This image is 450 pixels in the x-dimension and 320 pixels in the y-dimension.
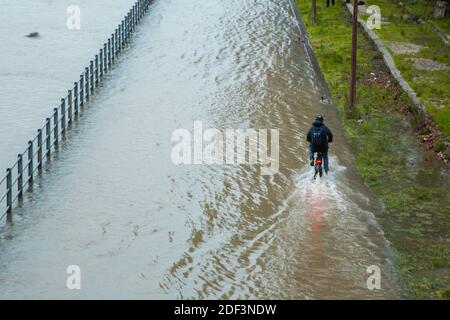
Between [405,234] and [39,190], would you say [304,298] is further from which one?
[39,190]

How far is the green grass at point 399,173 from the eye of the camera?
59.5ft

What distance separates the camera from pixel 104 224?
20250 millimetres

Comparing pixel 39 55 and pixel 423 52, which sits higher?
pixel 423 52

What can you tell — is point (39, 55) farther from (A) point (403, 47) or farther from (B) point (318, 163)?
(B) point (318, 163)

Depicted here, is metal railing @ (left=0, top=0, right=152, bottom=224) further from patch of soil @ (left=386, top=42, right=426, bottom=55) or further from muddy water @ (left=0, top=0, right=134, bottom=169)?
patch of soil @ (left=386, top=42, right=426, bottom=55)

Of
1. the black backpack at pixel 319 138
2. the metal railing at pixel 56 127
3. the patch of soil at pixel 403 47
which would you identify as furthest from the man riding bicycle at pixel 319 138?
the patch of soil at pixel 403 47

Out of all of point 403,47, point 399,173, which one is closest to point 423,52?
point 403,47

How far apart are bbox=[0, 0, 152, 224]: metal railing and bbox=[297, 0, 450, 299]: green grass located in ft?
27.2

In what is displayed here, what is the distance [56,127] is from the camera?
1013 inches

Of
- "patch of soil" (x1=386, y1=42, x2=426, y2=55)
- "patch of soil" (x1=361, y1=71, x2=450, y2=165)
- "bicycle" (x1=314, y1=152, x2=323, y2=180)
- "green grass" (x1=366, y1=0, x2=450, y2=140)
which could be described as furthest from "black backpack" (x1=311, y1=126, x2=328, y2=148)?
"patch of soil" (x1=386, y1=42, x2=426, y2=55)

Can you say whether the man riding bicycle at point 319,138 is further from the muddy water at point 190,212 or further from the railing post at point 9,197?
the railing post at point 9,197

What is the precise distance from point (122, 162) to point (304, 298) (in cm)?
928

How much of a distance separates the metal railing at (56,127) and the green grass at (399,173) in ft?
27.2

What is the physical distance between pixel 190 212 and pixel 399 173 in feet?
19.7
